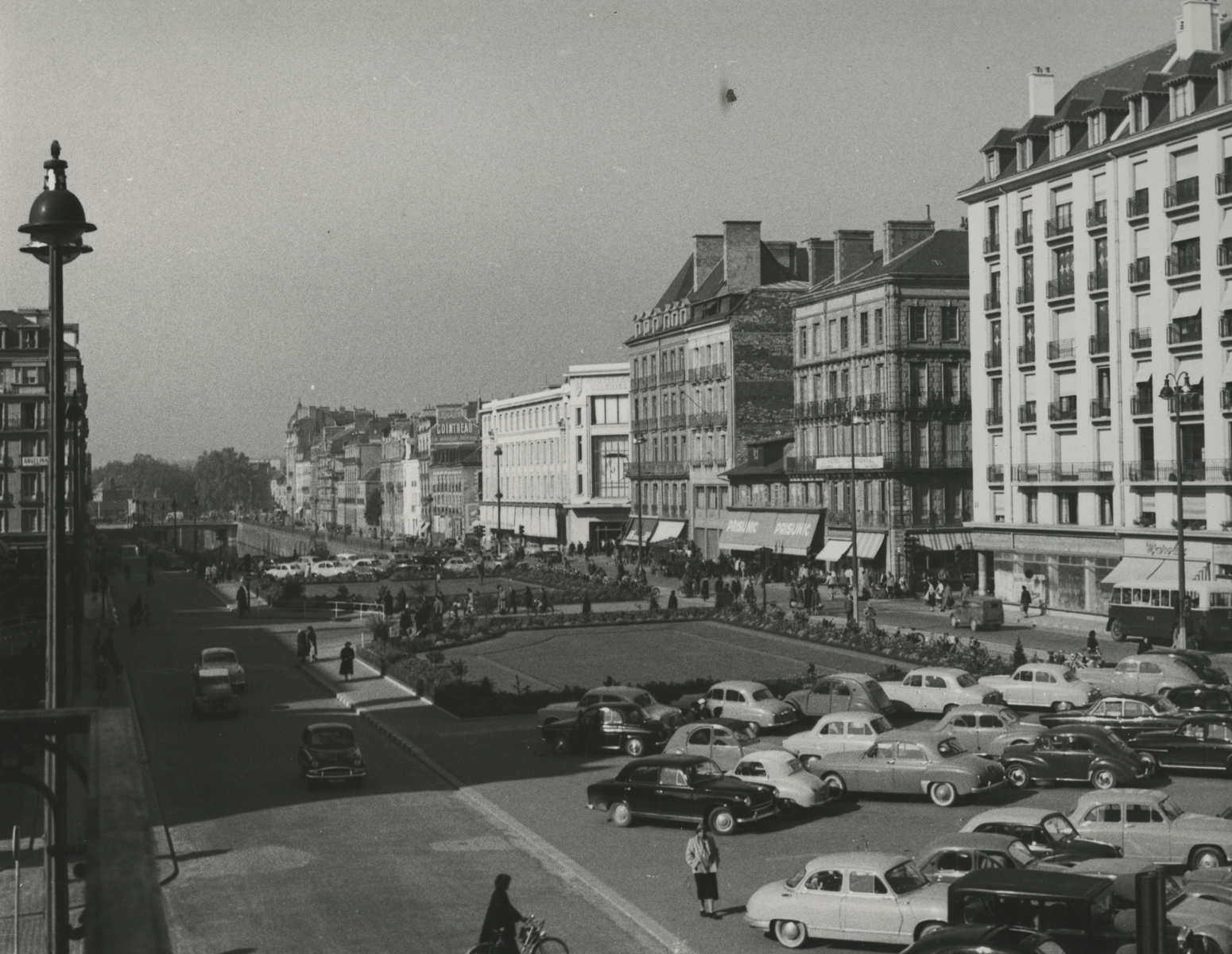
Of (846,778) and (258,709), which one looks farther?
(258,709)

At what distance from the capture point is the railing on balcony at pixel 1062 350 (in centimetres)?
5541

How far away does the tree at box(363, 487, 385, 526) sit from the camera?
18562 cm

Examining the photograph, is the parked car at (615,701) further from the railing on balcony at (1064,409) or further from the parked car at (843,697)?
the railing on balcony at (1064,409)

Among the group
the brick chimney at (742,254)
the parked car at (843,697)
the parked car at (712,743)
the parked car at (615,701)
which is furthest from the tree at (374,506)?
the parked car at (712,743)

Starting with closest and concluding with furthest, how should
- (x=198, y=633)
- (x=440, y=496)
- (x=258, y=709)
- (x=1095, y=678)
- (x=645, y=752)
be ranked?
(x=645, y=752) < (x=1095, y=678) < (x=258, y=709) < (x=198, y=633) < (x=440, y=496)

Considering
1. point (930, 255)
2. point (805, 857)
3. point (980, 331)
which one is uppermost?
point (930, 255)

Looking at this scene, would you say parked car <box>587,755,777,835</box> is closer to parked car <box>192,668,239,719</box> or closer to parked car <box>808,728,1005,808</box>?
parked car <box>808,728,1005,808</box>

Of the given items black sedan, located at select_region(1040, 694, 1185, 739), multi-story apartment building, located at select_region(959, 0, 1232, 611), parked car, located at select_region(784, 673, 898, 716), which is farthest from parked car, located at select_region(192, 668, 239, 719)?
multi-story apartment building, located at select_region(959, 0, 1232, 611)

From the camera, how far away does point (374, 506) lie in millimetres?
186750

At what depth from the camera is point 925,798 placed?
23.5 metres

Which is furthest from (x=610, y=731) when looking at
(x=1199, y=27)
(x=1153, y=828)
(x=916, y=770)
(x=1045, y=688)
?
(x=1199, y=27)

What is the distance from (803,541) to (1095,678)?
40061mm

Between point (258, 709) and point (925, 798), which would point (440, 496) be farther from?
point (925, 798)

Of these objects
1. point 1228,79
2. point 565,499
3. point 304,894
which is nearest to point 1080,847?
point 304,894
